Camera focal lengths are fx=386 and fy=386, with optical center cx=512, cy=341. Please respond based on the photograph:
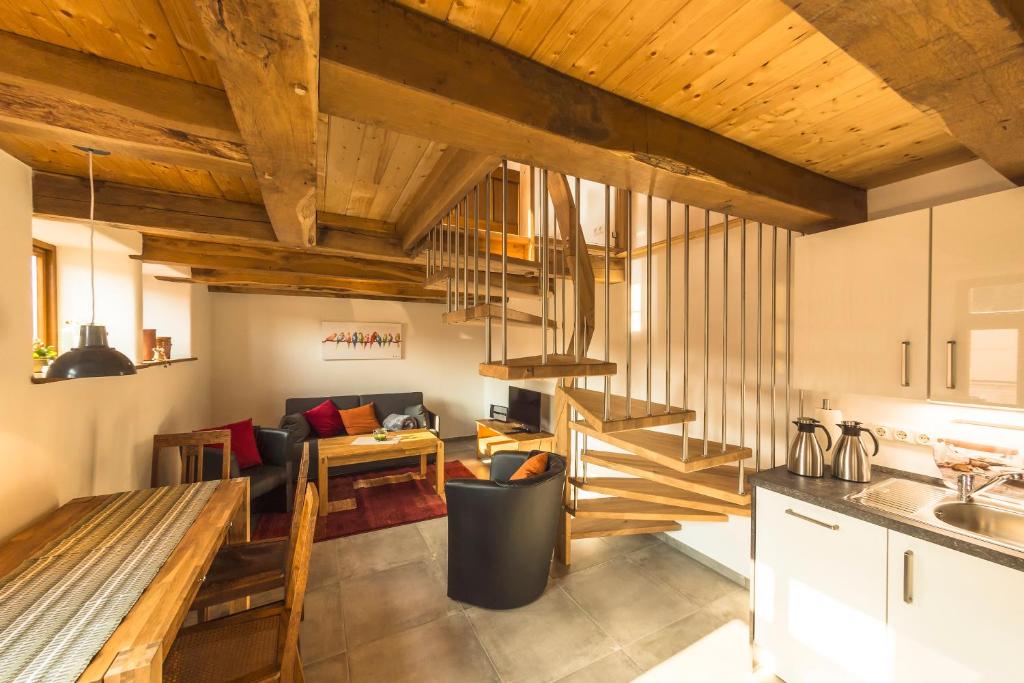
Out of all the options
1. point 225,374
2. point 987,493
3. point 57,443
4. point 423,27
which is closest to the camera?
point 423,27

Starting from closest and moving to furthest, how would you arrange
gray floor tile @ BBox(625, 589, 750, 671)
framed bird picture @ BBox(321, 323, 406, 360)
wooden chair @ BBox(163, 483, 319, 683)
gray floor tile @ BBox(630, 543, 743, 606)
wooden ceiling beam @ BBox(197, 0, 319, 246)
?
wooden ceiling beam @ BBox(197, 0, 319, 246) < wooden chair @ BBox(163, 483, 319, 683) < gray floor tile @ BBox(625, 589, 750, 671) < gray floor tile @ BBox(630, 543, 743, 606) < framed bird picture @ BBox(321, 323, 406, 360)

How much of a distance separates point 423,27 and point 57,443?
Result: 248cm

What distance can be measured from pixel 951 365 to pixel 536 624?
7.72 feet

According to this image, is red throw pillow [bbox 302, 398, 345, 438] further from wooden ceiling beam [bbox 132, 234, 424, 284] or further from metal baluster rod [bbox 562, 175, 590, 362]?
metal baluster rod [bbox 562, 175, 590, 362]

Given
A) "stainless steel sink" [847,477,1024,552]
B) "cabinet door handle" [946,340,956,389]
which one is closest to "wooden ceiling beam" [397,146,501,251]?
"cabinet door handle" [946,340,956,389]

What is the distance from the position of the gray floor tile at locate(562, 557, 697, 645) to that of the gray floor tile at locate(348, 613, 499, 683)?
2.45 feet

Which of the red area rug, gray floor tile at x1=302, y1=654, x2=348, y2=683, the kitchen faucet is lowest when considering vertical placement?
the red area rug

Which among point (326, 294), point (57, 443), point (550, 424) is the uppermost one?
point (326, 294)

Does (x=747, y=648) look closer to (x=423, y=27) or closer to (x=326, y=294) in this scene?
(x=423, y=27)

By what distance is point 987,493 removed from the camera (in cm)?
162

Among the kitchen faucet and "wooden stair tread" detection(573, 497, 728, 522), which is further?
"wooden stair tread" detection(573, 497, 728, 522)

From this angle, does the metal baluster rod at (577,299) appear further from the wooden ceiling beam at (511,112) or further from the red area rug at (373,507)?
the red area rug at (373,507)

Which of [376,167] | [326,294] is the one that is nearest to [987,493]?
[376,167]

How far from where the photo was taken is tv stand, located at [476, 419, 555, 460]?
4785 mm
